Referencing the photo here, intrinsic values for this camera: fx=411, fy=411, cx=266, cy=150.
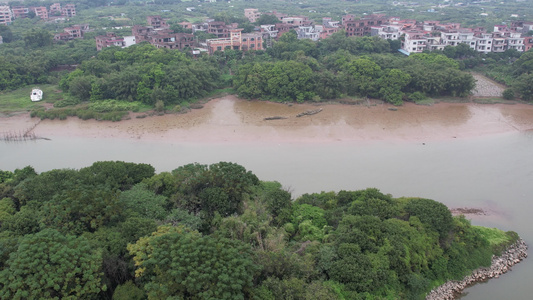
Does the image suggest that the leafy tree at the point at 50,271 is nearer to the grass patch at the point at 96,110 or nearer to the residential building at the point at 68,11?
the grass patch at the point at 96,110

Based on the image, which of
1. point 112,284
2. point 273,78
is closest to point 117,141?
point 273,78

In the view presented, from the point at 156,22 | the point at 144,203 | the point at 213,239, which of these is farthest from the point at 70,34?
the point at 213,239

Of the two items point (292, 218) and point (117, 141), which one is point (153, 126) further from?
point (292, 218)

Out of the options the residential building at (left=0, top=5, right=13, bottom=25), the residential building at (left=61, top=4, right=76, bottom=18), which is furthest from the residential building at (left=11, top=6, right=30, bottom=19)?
the residential building at (left=61, top=4, right=76, bottom=18)

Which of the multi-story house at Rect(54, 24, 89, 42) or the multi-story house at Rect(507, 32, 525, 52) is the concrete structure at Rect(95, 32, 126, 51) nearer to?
the multi-story house at Rect(54, 24, 89, 42)

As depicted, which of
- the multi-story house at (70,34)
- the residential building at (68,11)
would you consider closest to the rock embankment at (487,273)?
the multi-story house at (70,34)
